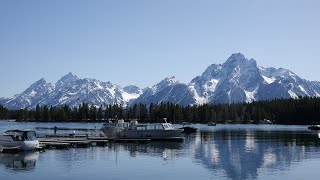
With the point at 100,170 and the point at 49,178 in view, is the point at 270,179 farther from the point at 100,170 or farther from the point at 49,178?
the point at 49,178

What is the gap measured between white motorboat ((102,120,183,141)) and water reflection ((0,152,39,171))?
41673mm

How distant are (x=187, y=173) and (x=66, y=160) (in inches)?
835

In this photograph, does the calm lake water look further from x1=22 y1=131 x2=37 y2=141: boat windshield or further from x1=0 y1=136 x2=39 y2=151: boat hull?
x1=22 y1=131 x2=37 y2=141: boat windshield

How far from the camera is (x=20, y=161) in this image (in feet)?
233

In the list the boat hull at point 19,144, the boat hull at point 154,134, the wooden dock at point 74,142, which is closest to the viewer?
the boat hull at point 19,144

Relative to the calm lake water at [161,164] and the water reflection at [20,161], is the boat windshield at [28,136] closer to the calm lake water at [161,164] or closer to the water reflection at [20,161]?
the calm lake water at [161,164]

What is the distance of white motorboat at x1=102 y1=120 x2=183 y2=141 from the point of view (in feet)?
395

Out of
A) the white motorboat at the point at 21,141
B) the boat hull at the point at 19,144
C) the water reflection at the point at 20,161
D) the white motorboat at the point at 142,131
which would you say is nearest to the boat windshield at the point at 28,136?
the white motorboat at the point at 21,141

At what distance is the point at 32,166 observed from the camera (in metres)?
65.6

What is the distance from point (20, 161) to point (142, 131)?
53.9m

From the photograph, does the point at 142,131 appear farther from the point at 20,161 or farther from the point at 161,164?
the point at 20,161

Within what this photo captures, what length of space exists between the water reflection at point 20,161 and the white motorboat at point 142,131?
1641 inches

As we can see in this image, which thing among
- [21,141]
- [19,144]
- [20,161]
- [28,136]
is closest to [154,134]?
[28,136]

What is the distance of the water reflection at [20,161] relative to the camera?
64500 millimetres
